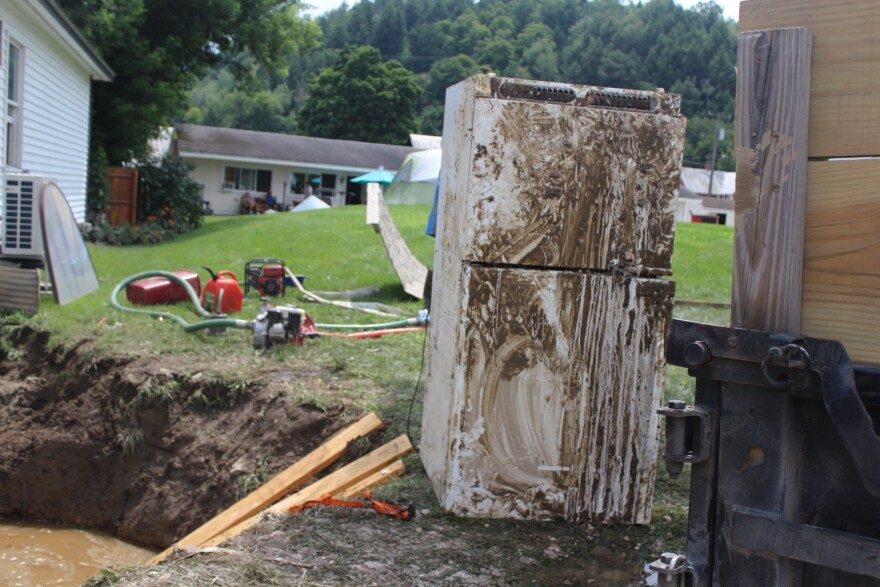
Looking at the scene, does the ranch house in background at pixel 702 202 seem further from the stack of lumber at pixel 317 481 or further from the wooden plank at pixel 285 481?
the stack of lumber at pixel 317 481

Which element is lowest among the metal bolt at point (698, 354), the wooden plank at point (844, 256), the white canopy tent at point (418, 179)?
the metal bolt at point (698, 354)

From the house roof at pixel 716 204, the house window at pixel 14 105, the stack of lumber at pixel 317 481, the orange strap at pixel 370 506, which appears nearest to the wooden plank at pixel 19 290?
the stack of lumber at pixel 317 481

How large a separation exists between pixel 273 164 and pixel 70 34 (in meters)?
26.7

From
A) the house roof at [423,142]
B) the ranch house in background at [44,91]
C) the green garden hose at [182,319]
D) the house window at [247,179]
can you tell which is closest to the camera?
the green garden hose at [182,319]

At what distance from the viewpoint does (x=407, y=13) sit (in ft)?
363

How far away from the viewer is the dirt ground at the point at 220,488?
373 centimetres

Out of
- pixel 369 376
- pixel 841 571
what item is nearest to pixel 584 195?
pixel 841 571

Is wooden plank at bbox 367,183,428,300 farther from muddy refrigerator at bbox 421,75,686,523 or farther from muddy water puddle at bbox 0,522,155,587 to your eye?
muddy refrigerator at bbox 421,75,686,523

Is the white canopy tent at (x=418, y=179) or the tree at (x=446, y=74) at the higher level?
the tree at (x=446, y=74)

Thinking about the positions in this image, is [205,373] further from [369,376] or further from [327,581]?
[327,581]

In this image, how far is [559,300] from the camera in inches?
164

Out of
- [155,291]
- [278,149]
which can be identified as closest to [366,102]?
[278,149]

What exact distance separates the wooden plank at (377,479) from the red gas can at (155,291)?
5781mm

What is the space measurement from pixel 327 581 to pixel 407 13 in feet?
372
